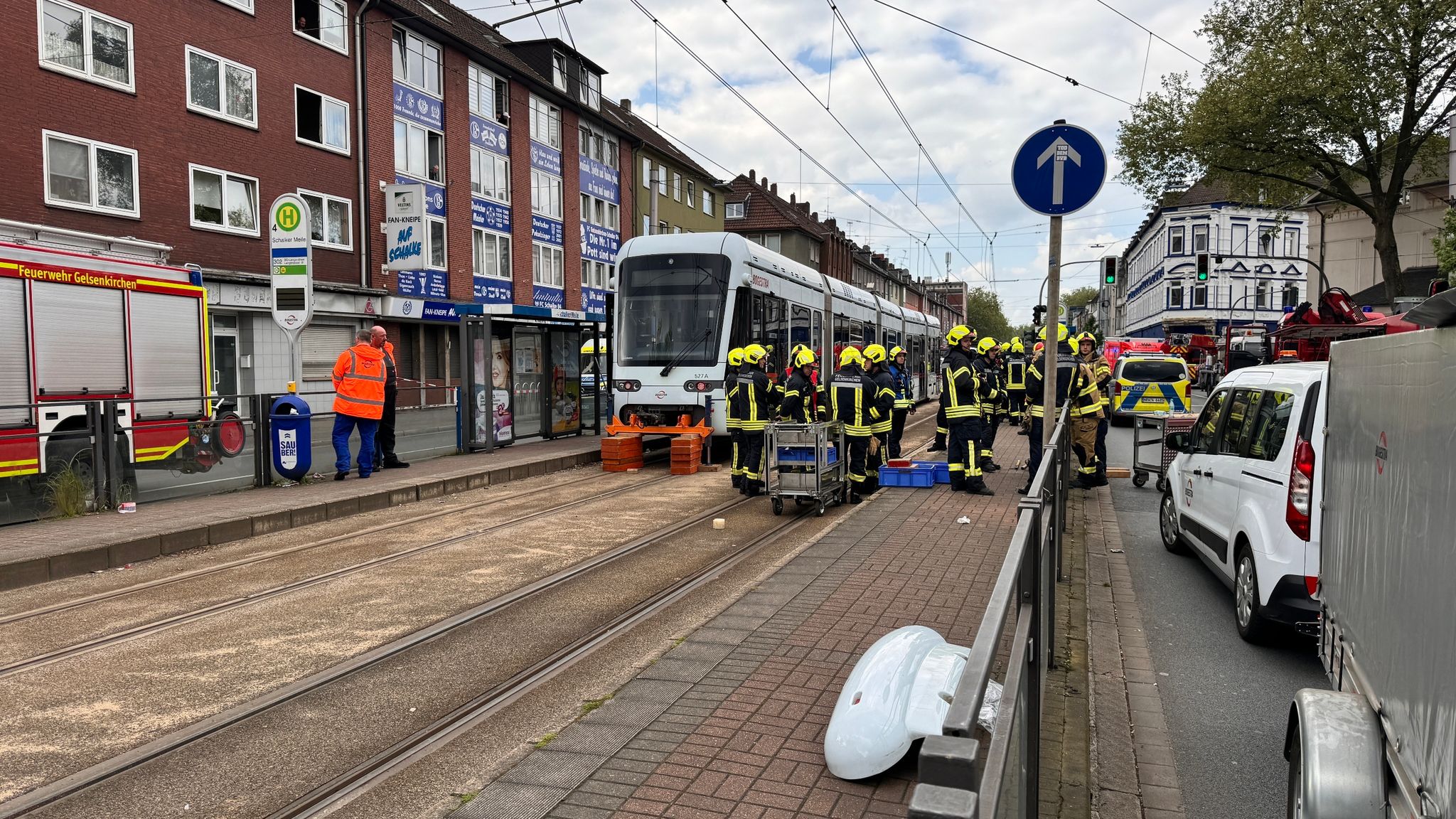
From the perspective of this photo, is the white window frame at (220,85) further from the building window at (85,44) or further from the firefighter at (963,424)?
the firefighter at (963,424)

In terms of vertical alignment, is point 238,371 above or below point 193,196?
below

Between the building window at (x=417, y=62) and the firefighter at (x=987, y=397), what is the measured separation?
67.9 feet

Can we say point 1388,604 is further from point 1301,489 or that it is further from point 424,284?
point 424,284

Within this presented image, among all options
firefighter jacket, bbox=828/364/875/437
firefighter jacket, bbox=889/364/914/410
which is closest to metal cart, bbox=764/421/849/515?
firefighter jacket, bbox=828/364/875/437

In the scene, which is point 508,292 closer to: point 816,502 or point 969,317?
point 816,502

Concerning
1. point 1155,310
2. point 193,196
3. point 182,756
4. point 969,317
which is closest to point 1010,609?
point 182,756

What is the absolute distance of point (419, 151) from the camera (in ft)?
97.6

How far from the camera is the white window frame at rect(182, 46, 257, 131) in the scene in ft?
72.0

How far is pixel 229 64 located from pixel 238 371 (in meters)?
7.22

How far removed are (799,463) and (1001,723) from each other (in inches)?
340

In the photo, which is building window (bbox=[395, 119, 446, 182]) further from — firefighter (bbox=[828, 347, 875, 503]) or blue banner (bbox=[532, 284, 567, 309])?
firefighter (bbox=[828, 347, 875, 503])

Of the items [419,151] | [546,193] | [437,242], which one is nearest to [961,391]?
[437,242]

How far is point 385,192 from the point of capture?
2694 cm

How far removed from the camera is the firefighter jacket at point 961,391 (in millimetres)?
11547
